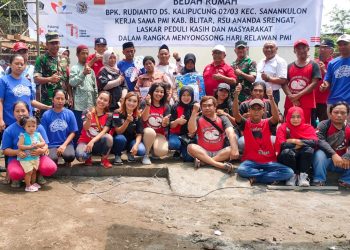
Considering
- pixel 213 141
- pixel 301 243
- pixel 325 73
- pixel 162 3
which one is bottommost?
pixel 301 243

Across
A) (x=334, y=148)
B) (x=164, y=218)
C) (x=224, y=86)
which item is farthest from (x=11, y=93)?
(x=334, y=148)

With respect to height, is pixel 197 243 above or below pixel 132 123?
below

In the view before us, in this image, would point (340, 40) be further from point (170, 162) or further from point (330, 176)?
point (170, 162)

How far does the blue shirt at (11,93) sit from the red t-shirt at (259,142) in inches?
119

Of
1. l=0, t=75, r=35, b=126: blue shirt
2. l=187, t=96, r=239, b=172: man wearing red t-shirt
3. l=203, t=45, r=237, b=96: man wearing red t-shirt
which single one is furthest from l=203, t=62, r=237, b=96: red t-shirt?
l=0, t=75, r=35, b=126: blue shirt

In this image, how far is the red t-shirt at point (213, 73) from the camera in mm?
5863

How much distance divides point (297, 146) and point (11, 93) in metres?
3.85

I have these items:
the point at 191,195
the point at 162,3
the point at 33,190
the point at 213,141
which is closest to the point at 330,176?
the point at 213,141

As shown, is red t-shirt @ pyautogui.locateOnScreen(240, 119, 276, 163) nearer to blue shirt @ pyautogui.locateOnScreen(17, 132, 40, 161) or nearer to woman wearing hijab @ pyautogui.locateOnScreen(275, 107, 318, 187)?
woman wearing hijab @ pyautogui.locateOnScreen(275, 107, 318, 187)

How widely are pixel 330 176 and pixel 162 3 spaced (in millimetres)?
4642

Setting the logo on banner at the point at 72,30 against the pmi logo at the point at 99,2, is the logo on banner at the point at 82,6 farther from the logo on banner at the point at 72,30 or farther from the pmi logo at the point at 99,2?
the logo on banner at the point at 72,30

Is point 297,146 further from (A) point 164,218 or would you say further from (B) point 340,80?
(A) point 164,218

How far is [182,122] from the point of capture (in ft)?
17.8

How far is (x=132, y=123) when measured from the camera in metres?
5.41
